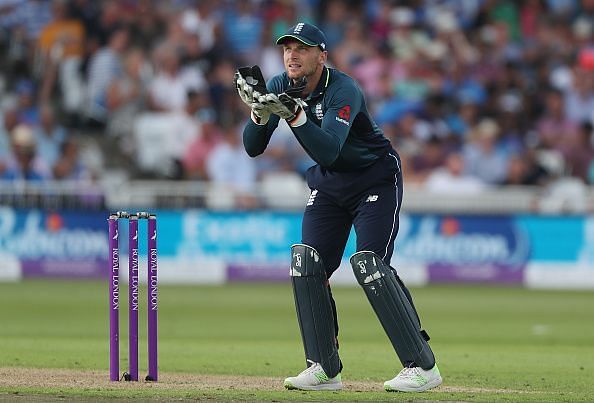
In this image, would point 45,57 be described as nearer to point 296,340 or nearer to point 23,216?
point 23,216

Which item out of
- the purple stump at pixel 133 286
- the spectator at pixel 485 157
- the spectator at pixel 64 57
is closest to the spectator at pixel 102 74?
the spectator at pixel 64 57

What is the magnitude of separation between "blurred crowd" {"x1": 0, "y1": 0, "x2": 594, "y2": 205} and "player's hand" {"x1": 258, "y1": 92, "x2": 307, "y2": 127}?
11162 millimetres

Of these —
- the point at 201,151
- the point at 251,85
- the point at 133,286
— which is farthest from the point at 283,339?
the point at 201,151

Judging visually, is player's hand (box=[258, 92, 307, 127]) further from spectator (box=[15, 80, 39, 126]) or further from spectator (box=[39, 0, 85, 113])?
spectator (box=[39, 0, 85, 113])

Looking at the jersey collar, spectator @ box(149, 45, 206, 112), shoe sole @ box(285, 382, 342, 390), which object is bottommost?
shoe sole @ box(285, 382, 342, 390)

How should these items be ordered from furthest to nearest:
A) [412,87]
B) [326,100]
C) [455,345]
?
[412,87], [455,345], [326,100]

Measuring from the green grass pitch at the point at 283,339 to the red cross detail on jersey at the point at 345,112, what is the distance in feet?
4.74

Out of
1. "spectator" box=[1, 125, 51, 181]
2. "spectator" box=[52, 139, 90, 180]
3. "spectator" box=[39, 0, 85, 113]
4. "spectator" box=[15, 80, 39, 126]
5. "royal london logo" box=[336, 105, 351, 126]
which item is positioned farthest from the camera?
"spectator" box=[39, 0, 85, 113]

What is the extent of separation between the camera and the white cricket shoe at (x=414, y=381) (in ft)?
21.5

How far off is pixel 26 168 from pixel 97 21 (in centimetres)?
302

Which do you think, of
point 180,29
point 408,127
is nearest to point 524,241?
point 408,127

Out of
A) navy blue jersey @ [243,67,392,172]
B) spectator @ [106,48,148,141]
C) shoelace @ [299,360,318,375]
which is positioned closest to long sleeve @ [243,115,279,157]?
navy blue jersey @ [243,67,392,172]

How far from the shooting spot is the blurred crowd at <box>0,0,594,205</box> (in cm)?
1775

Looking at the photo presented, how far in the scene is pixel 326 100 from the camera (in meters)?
6.57
